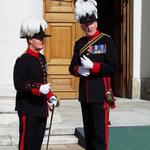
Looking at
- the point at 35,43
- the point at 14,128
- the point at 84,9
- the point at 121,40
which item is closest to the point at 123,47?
the point at 121,40

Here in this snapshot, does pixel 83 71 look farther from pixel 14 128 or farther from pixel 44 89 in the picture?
pixel 14 128

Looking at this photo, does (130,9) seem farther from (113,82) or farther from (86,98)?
(86,98)

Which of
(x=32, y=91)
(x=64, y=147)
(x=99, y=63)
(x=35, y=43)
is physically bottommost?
(x=64, y=147)

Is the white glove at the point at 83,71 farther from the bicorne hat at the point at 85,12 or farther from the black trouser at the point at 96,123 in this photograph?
the bicorne hat at the point at 85,12

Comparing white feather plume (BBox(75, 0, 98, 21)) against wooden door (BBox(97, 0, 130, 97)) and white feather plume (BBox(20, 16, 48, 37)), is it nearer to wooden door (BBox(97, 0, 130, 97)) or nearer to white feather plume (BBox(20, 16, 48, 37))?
white feather plume (BBox(20, 16, 48, 37))

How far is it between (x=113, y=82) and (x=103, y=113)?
8104 millimetres

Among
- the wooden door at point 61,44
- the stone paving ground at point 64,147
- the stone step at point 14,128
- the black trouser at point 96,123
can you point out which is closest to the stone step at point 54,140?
the stone step at point 14,128

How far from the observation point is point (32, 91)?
523cm

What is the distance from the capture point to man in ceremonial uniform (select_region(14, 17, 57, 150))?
5.27 meters

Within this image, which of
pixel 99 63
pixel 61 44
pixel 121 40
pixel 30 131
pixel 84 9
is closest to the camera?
pixel 30 131

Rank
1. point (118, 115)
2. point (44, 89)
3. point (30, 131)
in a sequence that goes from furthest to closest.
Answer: point (118, 115), point (30, 131), point (44, 89)

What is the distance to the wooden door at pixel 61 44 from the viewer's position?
12.0 m

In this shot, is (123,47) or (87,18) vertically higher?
(87,18)

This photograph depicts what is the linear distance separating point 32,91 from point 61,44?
22.7 feet
